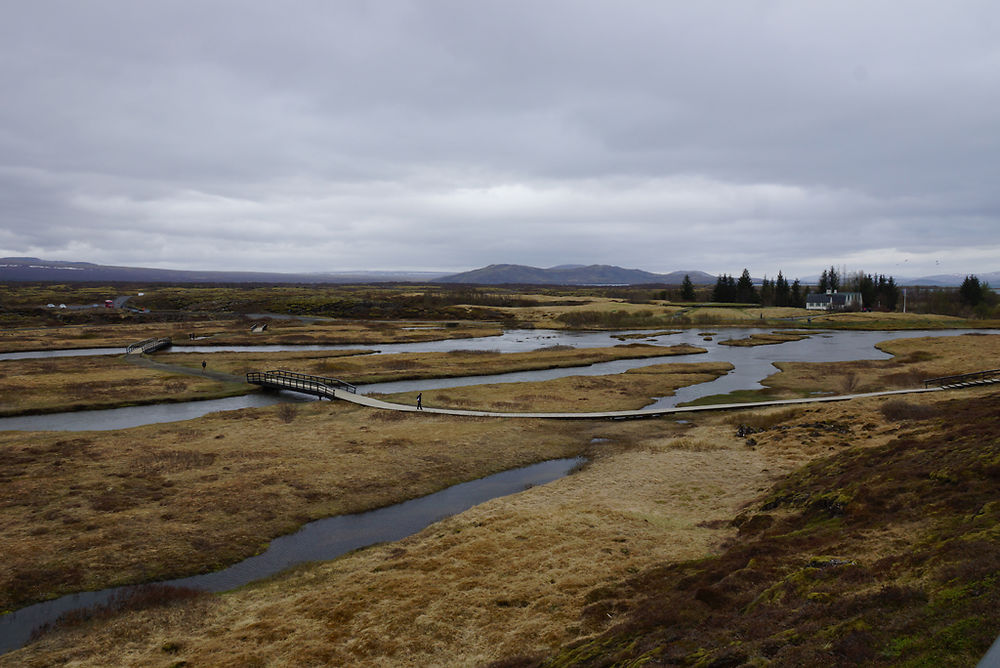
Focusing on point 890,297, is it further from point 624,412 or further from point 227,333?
point 227,333

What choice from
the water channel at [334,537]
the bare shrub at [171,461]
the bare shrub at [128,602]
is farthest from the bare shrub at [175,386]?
the bare shrub at [128,602]

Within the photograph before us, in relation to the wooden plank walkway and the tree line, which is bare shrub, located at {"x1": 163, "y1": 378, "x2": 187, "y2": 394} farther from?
the tree line

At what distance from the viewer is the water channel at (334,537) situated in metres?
18.3

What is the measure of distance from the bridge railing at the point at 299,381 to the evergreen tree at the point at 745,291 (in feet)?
519

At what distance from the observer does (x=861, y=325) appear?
12619cm

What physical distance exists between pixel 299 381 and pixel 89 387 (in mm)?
20873

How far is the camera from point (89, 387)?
2181 inches

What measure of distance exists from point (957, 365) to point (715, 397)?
32.7m

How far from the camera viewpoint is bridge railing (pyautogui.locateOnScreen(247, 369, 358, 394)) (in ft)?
178

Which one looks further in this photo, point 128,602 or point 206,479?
point 206,479

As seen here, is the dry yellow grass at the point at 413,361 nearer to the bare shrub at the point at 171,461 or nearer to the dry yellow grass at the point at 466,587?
the bare shrub at the point at 171,461

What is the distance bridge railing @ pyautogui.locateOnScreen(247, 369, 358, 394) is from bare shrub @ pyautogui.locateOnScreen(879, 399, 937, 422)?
42.8m

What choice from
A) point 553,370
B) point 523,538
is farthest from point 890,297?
point 523,538

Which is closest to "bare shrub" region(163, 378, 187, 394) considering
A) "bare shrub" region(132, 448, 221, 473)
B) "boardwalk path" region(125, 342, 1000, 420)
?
"boardwalk path" region(125, 342, 1000, 420)
